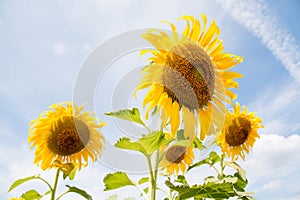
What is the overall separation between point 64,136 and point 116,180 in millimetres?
1786

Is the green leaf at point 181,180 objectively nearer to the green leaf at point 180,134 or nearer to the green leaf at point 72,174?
the green leaf at point 72,174

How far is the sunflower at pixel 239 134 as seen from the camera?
19.0 ft

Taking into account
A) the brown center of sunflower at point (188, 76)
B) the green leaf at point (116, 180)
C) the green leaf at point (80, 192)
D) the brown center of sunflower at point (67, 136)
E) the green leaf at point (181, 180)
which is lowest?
the green leaf at point (116, 180)

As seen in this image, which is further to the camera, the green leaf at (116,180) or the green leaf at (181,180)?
the green leaf at (181,180)

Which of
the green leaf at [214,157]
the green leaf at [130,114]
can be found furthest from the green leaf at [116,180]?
the green leaf at [214,157]

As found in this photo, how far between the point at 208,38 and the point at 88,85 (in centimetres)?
137

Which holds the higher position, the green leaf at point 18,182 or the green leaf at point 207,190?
the green leaf at point 18,182

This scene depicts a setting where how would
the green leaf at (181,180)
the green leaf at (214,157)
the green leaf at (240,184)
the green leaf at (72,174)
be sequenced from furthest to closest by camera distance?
the green leaf at (214,157)
the green leaf at (240,184)
the green leaf at (181,180)
the green leaf at (72,174)

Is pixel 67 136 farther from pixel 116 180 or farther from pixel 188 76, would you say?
pixel 188 76

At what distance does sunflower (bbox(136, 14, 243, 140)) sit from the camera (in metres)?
2.95

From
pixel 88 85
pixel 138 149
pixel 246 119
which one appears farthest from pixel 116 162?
pixel 246 119

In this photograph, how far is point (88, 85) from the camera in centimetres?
318

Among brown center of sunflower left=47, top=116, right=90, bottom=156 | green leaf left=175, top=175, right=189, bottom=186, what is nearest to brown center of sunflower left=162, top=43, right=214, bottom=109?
green leaf left=175, top=175, right=189, bottom=186

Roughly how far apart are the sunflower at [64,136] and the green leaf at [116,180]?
5.43ft
